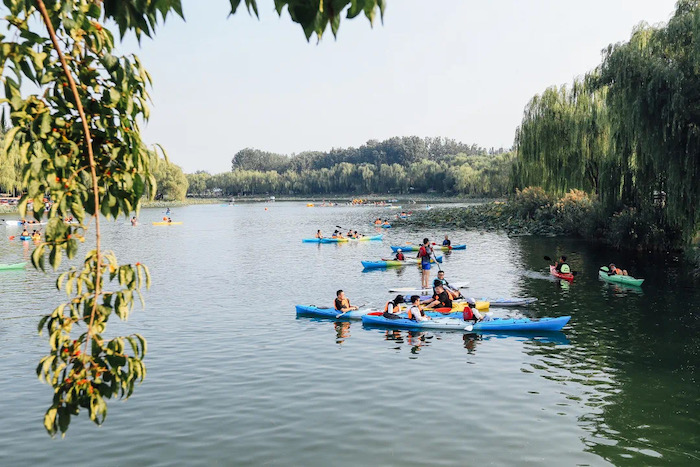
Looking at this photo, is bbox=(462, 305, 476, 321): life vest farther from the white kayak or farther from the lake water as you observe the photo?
the white kayak

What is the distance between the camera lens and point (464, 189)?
119000mm

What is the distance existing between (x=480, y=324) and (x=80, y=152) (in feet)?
49.6

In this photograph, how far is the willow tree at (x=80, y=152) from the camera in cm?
295

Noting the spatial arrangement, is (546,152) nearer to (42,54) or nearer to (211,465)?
(211,465)

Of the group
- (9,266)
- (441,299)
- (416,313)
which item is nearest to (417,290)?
(441,299)

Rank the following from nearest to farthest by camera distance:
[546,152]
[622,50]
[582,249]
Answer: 1. [622,50]
2. [582,249]
3. [546,152]

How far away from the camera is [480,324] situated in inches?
677

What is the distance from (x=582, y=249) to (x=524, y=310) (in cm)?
1745

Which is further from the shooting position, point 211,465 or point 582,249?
point 582,249

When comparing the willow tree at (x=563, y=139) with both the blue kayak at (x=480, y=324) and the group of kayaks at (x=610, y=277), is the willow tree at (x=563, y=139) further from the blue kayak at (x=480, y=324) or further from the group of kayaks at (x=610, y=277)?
the blue kayak at (x=480, y=324)

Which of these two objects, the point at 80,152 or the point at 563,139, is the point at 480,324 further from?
the point at 563,139

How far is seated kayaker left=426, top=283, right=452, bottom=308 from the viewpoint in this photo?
19172 millimetres

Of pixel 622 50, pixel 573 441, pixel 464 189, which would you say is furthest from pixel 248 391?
pixel 464 189

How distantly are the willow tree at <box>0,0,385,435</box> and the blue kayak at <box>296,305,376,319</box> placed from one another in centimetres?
1570
